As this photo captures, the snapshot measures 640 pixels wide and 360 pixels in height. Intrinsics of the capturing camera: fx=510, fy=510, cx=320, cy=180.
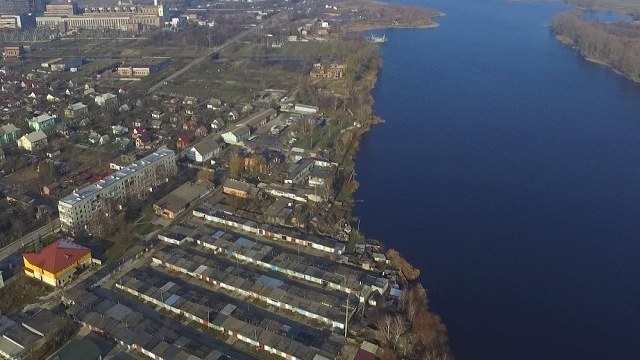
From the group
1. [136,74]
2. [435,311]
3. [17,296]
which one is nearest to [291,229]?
[435,311]

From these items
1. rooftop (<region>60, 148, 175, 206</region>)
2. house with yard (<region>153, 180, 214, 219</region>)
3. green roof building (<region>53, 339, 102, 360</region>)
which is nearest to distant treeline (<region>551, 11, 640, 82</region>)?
house with yard (<region>153, 180, 214, 219</region>)

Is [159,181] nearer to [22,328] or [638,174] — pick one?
[22,328]

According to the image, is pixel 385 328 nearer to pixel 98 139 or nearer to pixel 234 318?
pixel 234 318

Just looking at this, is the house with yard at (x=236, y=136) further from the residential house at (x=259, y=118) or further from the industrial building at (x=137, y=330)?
the industrial building at (x=137, y=330)

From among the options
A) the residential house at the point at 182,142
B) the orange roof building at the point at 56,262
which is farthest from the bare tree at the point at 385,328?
the residential house at the point at 182,142

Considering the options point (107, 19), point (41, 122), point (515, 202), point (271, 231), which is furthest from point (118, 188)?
point (107, 19)

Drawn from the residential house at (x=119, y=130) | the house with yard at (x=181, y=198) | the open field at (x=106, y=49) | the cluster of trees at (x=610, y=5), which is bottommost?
the house with yard at (x=181, y=198)

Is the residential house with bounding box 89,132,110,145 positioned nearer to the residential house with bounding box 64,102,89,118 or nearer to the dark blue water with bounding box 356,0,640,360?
the residential house with bounding box 64,102,89,118
